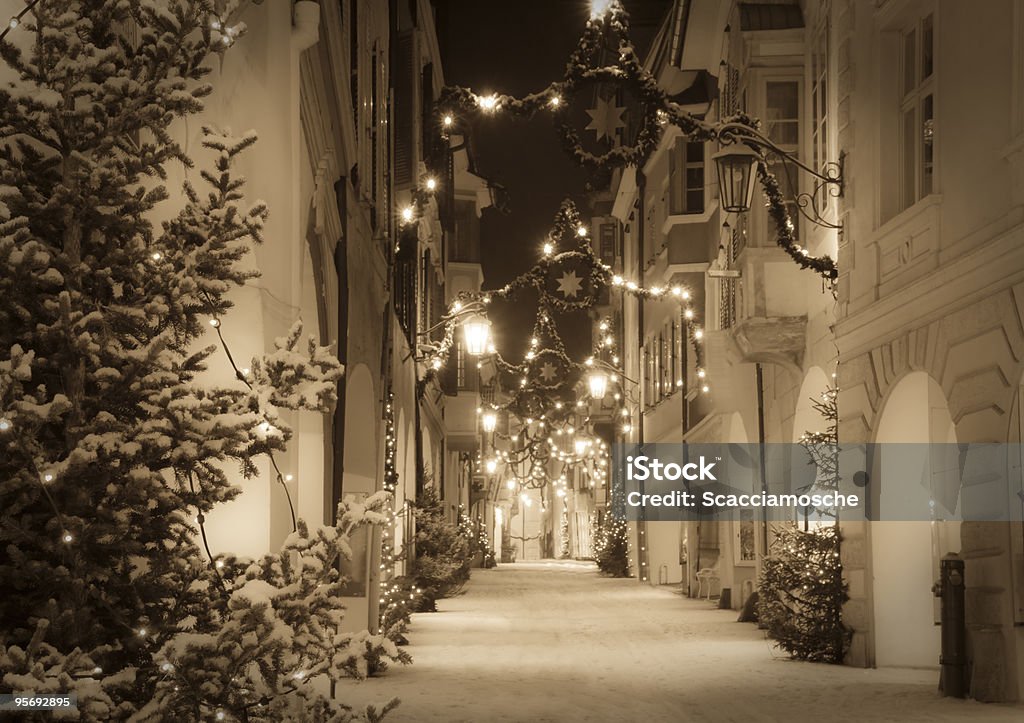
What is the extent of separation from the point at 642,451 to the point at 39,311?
3315 cm

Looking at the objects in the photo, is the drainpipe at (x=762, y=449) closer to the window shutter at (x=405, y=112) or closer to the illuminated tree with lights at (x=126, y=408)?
the window shutter at (x=405, y=112)

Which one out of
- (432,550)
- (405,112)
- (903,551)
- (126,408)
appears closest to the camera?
(126,408)

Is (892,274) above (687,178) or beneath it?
beneath

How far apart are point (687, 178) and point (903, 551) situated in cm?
1579

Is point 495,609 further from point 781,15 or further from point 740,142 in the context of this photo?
point 740,142

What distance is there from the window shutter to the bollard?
1237cm

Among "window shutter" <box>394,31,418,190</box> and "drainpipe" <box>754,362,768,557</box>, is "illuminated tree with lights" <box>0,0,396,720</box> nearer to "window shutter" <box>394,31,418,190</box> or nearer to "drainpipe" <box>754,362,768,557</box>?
"drainpipe" <box>754,362,768,557</box>

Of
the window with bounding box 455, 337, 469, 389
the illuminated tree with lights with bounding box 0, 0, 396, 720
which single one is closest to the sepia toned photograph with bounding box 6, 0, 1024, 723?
the illuminated tree with lights with bounding box 0, 0, 396, 720

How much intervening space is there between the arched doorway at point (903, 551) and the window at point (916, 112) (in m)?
1.89

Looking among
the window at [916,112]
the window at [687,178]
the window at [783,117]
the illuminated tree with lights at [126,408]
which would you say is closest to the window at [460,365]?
the window at [687,178]

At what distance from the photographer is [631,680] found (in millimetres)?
13477

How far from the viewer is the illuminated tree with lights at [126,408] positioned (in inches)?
204

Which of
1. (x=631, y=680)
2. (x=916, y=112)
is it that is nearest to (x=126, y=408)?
(x=631, y=680)

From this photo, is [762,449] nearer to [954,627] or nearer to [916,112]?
[916,112]
